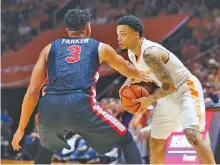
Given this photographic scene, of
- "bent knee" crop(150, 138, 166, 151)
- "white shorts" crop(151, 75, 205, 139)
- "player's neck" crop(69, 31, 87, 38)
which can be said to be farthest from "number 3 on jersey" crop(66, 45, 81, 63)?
"bent knee" crop(150, 138, 166, 151)

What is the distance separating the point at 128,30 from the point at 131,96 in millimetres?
599

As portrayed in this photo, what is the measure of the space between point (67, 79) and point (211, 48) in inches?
280

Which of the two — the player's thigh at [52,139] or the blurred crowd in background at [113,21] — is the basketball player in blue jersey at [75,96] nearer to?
the player's thigh at [52,139]

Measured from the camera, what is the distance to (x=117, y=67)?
4.30 meters

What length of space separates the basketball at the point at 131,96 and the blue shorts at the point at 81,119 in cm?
82

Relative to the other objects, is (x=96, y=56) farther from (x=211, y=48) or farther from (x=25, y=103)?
(x=211, y=48)

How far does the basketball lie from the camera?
16.2ft

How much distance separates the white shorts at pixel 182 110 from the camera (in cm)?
469

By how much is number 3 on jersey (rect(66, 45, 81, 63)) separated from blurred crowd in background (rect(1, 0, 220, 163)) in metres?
4.77

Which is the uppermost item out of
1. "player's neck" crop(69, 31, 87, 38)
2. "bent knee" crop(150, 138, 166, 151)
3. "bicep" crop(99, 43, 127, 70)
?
"player's neck" crop(69, 31, 87, 38)

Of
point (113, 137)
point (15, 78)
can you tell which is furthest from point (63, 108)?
point (15, 78)

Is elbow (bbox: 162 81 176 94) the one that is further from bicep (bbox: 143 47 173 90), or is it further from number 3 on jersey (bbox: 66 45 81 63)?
number 3 on jersey (bbox: 66 45 81 63)

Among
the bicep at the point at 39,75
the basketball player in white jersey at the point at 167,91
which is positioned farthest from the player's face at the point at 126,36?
the bicep at the point at 39,75

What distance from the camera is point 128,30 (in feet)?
15.8
